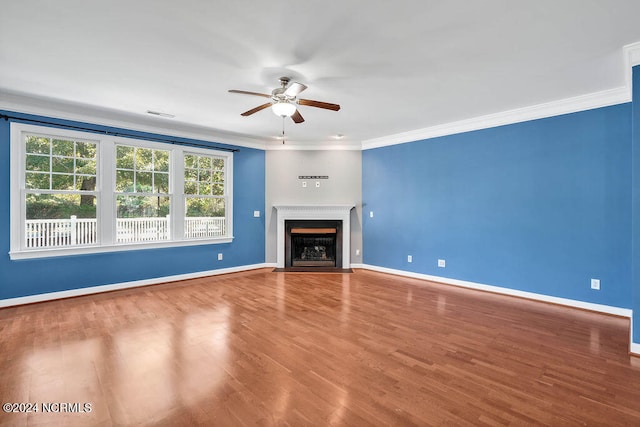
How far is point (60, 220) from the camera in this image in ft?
13.6

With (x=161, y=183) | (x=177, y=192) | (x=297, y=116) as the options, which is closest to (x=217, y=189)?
(x=177, y=192)

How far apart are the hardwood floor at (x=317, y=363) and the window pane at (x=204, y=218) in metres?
1.68

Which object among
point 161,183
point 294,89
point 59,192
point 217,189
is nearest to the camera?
point 294,89

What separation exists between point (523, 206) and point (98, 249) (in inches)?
248

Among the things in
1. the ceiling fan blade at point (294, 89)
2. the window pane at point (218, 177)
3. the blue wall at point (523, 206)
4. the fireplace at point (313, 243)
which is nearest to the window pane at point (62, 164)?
the window pane at point (218, 177)

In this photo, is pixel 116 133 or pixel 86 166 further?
pixel 116 133

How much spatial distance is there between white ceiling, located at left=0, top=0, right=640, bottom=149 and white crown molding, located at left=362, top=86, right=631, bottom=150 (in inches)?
5.7

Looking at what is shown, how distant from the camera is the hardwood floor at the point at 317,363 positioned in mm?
1802

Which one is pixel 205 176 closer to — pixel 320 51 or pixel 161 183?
pixel 161 183

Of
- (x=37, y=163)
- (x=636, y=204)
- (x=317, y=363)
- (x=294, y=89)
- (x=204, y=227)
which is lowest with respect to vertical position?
(x=317, y=363)

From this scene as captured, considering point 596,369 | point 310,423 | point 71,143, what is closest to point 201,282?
point 71,143

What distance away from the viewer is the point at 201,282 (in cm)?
→ 508

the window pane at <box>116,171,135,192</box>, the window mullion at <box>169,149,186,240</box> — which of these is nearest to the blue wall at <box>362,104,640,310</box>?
the window mullion at <box>169,149,186,240</box>

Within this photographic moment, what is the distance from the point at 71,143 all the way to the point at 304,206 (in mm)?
3898
